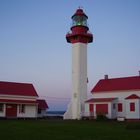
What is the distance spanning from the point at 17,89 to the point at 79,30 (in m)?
12.7

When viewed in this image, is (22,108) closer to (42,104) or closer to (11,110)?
(11,110)

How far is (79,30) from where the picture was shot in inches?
1741

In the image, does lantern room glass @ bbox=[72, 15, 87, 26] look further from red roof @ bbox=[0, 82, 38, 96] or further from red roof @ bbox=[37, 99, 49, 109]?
red roof @ bbox=[37, 99, 49, 109]

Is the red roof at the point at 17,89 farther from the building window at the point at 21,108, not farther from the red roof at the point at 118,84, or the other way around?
the red roof at the point at 118,84

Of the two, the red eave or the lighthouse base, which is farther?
the red eave

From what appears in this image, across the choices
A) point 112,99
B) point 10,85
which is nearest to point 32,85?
Answer: point 10,85

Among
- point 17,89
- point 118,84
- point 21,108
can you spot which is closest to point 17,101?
point 21,108

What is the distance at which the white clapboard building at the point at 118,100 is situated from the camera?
39.3m

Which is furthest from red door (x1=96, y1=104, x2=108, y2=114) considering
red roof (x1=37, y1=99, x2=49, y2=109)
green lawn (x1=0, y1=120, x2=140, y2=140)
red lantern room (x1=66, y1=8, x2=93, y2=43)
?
green lawn (x1=0, y1=120, x2=140, y2=140)

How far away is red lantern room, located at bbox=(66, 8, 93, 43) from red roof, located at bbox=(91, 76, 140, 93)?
653 centimetres

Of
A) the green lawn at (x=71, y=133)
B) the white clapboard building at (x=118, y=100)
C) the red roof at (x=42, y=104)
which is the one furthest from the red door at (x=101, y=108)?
the green lawn at (x=71, y=133)

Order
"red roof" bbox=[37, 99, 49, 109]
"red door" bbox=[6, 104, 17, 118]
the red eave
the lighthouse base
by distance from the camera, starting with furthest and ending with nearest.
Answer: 1. "red roof" bbox=[37, 99, 49, 109]
2. the red eave
3. "red door" bbox=[6, 104, 17, 118]
4. the lighthouse base

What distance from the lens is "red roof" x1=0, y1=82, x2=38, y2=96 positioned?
44688mm

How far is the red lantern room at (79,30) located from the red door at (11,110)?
1253 cm
